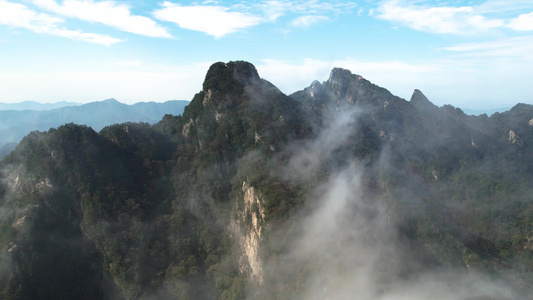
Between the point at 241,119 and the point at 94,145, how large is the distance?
102ft

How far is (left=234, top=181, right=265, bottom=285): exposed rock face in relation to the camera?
164 ft

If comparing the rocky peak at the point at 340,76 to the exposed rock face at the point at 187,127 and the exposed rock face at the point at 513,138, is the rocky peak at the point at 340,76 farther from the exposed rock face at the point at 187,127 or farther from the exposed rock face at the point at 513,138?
the exposed rock face at the point at 187,127

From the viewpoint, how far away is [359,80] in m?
135

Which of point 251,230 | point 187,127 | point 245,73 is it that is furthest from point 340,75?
point 251,230

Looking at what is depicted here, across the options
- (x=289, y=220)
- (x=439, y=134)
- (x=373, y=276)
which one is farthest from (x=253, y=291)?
(x=439, y=134)

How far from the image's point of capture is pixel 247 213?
5609cm

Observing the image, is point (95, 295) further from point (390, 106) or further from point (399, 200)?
point (390, 106)

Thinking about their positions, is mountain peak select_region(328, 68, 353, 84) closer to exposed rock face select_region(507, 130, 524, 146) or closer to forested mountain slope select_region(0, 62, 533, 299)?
forested mountain slope select_region(0, 62, 533, 299)

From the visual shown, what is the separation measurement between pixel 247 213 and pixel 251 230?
3.33 meters

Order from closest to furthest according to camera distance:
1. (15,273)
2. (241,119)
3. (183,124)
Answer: (15,273) → (241,119) → (183,124)

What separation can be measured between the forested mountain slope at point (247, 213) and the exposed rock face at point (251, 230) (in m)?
0.34

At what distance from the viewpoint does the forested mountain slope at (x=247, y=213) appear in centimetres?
4538

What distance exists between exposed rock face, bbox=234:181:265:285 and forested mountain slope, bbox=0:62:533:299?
0.34 meters

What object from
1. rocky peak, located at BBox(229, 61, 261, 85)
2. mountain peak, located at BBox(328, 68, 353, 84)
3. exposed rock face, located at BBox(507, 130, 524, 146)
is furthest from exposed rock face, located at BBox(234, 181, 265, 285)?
mountain peak, located at BBox(328, 68, 353, 84)
